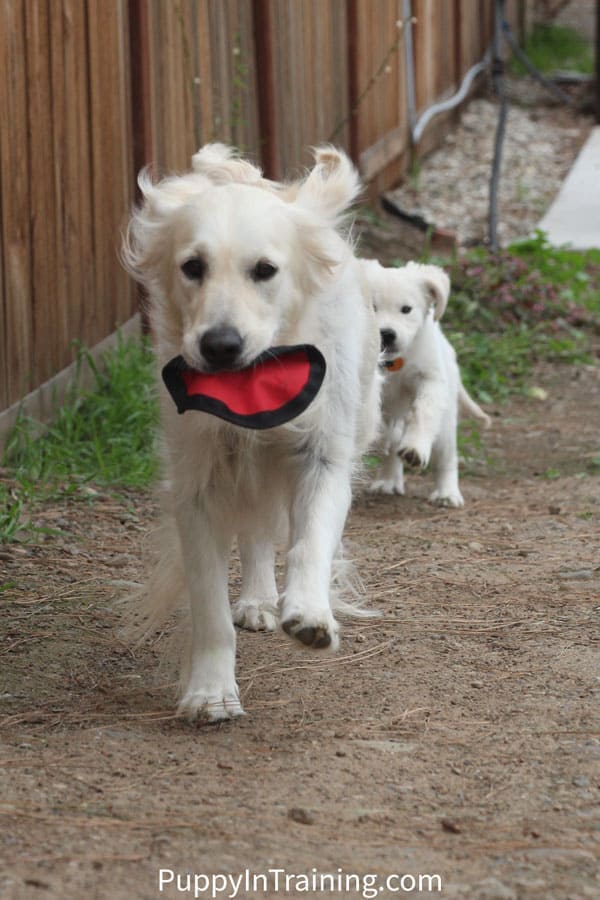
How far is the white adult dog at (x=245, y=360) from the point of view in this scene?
3.32 meters

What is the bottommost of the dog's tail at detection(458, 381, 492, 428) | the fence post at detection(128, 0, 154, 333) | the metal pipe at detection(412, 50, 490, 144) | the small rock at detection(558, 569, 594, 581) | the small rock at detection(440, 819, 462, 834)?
the metal pipe at detection(412, 50, 490, 144)

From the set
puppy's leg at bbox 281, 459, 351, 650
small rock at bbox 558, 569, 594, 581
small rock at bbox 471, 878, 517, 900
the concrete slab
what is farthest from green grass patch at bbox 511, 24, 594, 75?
small rock at bbox 471, 878, 517, 900

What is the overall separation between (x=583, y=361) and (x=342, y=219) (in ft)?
17.1

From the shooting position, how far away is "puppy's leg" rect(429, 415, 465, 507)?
612 centimetres

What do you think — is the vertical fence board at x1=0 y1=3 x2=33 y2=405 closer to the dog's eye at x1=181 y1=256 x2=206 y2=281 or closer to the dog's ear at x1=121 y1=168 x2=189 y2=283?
the dog's ear at x1=121 y1=168 x2=189 y2=283

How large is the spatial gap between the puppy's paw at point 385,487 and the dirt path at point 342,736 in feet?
2.70

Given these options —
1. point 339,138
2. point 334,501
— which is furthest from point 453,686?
point 339,138

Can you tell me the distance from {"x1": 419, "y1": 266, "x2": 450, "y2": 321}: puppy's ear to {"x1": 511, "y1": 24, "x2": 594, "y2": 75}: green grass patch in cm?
1387

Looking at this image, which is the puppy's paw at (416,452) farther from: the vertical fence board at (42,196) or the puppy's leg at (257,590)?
the vertical fence board at (42,196)

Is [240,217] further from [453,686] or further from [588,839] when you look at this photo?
[588,839]

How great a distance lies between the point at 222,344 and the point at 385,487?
126 inches

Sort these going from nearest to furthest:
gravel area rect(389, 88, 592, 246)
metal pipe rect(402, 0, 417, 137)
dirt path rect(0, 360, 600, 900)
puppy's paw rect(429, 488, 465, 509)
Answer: dirt path rect(0, 360, 600, 900), puppy's paw rect(429, 488, 465, 509), gravel area rect(389, 88, 592, 246), metal pipe rect(402, 0, 417, 137)

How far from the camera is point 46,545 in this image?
5023 millimetres

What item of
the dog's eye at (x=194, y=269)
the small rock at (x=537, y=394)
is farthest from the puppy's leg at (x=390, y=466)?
the dog's eye at (x=194, y=269)
